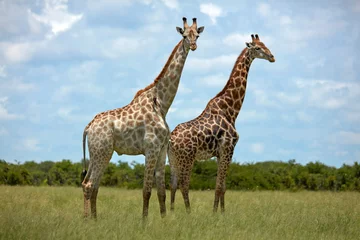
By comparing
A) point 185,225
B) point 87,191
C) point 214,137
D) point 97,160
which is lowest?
point 185,225

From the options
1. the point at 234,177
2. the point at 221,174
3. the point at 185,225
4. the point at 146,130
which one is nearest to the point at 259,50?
the point at 221,174

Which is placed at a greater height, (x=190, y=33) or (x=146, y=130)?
(x=190, y=33)

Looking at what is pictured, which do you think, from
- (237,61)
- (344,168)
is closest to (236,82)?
(237,61)

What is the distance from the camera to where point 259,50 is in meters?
14.2

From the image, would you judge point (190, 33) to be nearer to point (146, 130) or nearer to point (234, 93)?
point (146, 130)

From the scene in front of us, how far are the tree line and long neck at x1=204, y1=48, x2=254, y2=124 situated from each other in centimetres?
1116

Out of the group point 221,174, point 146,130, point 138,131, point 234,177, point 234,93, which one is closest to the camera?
point 146,130

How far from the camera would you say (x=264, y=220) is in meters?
12.0

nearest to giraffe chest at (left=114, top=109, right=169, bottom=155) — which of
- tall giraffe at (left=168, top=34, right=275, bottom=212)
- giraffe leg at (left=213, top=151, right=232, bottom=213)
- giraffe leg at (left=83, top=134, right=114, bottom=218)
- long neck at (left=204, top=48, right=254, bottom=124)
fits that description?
giraffe leg at (left=83, top=134, right=114, bottom=218)

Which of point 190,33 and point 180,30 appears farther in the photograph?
point 180,30

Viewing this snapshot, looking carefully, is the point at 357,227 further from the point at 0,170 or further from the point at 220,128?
the point at 0,170

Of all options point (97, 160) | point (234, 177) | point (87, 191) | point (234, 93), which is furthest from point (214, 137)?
point (234, 177)

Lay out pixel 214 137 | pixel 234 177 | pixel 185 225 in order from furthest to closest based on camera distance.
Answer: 1. pixel 234 177
2. pixel 214 137
3. pixel 185 225

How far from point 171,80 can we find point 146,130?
1283 mm
